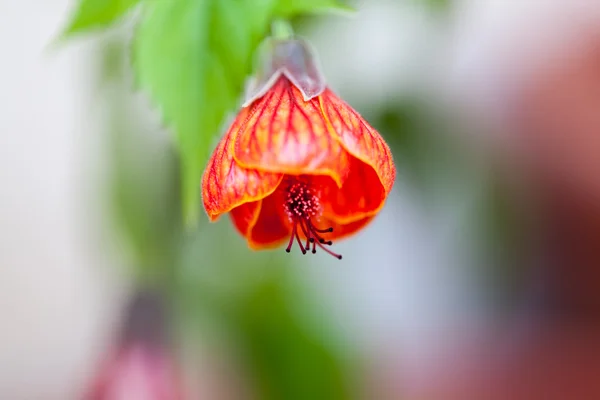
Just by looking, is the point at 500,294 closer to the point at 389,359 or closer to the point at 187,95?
the point at 389,359

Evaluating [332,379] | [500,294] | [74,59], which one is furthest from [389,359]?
[74,59]

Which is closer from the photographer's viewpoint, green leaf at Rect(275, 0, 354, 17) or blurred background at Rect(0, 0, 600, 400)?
green leaf at Rect(275, 0, 354, 17)

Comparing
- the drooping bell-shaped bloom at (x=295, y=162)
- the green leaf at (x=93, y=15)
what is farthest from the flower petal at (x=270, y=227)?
the green leaf at (x=93, y=15)

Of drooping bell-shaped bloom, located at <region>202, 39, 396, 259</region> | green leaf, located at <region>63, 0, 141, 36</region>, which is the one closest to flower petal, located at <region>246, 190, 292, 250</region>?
drooping bell-shaped bloom, located at <region>202, 39, 396, 259</region>

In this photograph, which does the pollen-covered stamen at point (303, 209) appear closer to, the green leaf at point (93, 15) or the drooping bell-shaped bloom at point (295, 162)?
the drooping bell-shaped bloom at point (295, 162)

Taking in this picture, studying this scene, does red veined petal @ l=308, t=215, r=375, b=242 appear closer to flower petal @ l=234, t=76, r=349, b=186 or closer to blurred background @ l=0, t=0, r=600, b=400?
flower petal @ l=234, t=76, r=349, b=186

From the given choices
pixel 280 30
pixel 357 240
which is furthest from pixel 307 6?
pixel 357 240

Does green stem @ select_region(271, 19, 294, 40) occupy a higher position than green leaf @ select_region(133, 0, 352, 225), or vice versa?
green stem @ select_region(271, 19, 294, 40)
